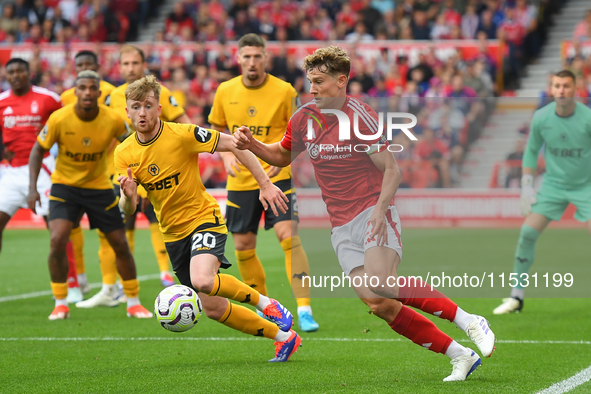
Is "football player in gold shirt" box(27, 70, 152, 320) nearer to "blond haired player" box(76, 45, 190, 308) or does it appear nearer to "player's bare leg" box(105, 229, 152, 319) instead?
"player's bare leg" box(105, 229, 152, 319)

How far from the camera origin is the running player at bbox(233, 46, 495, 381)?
4867 millimetres

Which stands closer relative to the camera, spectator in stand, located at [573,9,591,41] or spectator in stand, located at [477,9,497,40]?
spectator in stand, located at [573,9,591,41]

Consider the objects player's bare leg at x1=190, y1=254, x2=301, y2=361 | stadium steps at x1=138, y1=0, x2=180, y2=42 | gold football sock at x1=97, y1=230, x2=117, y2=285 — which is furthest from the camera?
stadium steps at x1=138, y1=0, x2=180, y2=42

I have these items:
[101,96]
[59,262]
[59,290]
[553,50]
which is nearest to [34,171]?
[59,262]

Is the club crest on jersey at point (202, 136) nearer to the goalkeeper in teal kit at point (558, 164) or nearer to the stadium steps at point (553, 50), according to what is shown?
the goalkeeper in teal kit at point (558, 164)

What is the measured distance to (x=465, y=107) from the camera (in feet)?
56.9

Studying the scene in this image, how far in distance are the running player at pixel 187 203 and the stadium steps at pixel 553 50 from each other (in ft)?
51.2

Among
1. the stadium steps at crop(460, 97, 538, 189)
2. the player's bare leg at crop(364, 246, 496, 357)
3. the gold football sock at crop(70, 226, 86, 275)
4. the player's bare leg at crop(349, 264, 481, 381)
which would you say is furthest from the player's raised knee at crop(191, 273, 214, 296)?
the stadium steps at crop(460, 97, 538, 189)

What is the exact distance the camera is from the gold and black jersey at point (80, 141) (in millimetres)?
7617

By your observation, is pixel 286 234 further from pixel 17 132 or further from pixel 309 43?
pixel 309 43

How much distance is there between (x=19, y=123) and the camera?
8.56 metres

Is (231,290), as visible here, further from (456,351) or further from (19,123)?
(19,123)

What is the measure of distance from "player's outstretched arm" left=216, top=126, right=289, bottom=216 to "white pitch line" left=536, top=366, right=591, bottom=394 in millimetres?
2006

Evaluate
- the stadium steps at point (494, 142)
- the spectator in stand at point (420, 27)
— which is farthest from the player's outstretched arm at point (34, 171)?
the spectator in stand at point (420, 27)
